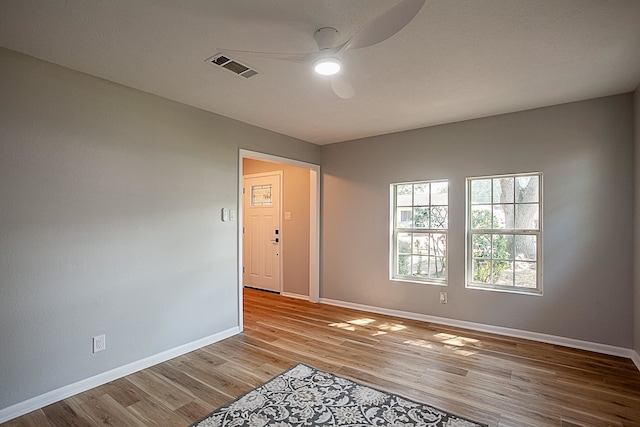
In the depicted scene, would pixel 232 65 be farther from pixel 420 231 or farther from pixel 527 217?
pixel 527 217

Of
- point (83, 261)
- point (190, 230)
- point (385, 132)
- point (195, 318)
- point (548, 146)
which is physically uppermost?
point (385, 132)

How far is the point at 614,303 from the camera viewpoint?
10.2 ft

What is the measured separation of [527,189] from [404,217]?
1.47 metres

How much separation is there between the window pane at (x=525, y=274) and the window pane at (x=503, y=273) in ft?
0.23

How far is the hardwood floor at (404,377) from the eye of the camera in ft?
7.22

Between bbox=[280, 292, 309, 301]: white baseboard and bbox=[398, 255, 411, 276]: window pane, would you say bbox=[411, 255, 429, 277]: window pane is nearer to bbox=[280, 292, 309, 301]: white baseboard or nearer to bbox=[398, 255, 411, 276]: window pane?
bbox=[398, 255, 411, 276]: window pane

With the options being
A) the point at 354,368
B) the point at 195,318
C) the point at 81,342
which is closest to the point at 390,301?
the point at 354,368

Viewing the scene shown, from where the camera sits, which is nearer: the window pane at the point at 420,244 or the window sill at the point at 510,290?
the window sill at the point at 510,290

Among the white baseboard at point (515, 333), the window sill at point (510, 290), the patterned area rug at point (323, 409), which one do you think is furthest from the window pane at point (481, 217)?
the patterned area rug at point (323, 409)

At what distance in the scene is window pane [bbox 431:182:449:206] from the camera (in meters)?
4.10

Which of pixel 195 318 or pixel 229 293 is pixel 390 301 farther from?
pixel 195 318

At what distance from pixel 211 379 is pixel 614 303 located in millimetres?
3785

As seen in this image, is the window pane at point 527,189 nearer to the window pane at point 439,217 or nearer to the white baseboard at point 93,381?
the window pane at point 439,217

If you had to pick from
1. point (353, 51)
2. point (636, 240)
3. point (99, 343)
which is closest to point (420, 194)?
point (636, 240)
